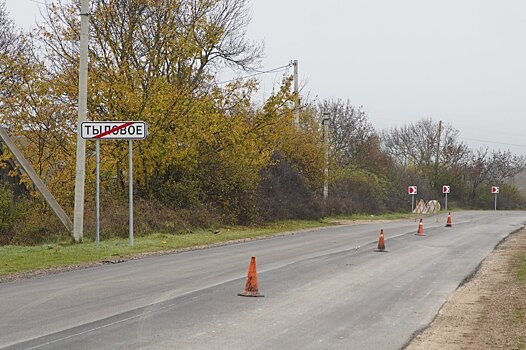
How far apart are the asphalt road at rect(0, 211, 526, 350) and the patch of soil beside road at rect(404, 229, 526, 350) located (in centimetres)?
26

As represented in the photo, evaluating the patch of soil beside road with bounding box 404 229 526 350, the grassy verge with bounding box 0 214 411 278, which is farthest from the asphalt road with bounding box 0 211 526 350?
the grassy verge with bounding box 0 214 411 278

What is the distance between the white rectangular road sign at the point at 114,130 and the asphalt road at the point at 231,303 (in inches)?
145

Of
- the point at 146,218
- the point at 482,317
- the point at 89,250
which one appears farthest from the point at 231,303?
the point at 146,218

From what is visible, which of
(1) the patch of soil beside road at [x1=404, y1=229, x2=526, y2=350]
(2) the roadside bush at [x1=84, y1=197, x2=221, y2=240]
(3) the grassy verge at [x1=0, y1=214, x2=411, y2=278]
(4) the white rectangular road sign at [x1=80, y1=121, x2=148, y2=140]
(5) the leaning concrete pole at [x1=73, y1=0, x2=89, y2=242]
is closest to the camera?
(1) the patch of soil beside road at [x1=404, y1=229, x2=526, y2=350]

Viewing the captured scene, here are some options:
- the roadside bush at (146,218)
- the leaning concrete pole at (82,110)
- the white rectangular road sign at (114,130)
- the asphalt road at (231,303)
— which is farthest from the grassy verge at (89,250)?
the white rectangular road sign at (114,130)

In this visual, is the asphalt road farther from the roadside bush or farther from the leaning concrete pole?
the roadside bush

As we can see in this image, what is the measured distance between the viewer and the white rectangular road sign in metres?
19.5

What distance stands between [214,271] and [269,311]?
487cm

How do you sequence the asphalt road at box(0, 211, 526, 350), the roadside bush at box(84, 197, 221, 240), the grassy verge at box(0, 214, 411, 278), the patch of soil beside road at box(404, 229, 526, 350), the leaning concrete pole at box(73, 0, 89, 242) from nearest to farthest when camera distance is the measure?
the asphalt road at box(0, 211, 526, 350)
the patch of soil beside road at box(404, 229, 526, 350)
the grassy verge at box(0, 214, 411, 278)
the leaning concrete pole at box(73, 0, 89, 242)
the roadside bush at box(84, 197, 221, 240)

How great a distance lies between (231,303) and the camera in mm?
10789

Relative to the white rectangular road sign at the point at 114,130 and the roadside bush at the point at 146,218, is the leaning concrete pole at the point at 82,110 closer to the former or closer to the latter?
the white rectangular road sign at the point at 114,130

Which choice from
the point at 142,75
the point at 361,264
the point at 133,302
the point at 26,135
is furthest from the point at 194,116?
the point at 133,302

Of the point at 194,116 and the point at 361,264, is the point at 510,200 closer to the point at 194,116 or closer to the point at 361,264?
the point at 194,116

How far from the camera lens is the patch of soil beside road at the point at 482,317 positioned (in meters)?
8.43
